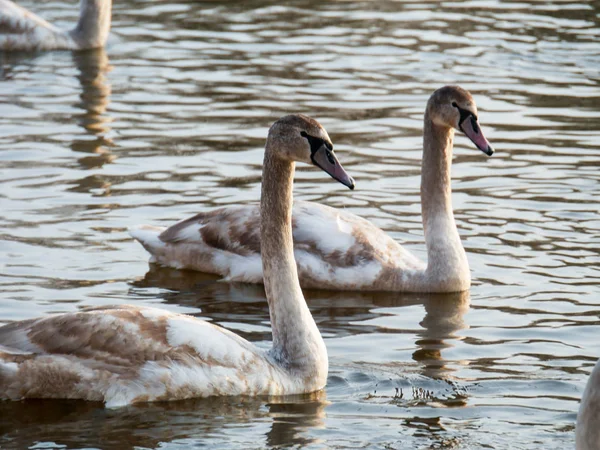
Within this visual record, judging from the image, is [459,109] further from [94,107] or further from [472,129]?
[94,107]

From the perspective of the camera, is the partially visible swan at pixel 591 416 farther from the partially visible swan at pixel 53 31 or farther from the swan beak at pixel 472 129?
the partially visible swan at pixel 53 31

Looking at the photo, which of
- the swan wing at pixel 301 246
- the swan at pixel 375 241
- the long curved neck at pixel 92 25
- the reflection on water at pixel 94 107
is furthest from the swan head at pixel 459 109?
the long curved neck at pixel 92 25

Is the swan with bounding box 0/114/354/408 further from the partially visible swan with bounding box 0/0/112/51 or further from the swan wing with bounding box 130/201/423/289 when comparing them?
the partially visible swan with bounding box 0/0/112/51

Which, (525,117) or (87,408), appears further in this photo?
(525,117)

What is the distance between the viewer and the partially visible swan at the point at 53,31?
21.3 metres

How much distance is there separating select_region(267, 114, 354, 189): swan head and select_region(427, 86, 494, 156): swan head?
2.63m

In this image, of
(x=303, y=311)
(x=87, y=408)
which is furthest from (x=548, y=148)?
(x=87, y=408)

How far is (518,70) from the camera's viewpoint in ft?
63.7

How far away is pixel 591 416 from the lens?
16.9ft

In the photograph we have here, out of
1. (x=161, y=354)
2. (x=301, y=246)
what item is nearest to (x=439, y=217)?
(x=301, y=246)

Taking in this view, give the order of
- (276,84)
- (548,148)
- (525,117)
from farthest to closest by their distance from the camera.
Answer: (276,84) → (525,117) → (548,148)

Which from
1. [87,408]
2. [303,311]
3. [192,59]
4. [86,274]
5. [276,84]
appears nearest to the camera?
[87,408]

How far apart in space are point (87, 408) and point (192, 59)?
39.0ft

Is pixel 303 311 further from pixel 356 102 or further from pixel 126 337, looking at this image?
pixel 356 102
